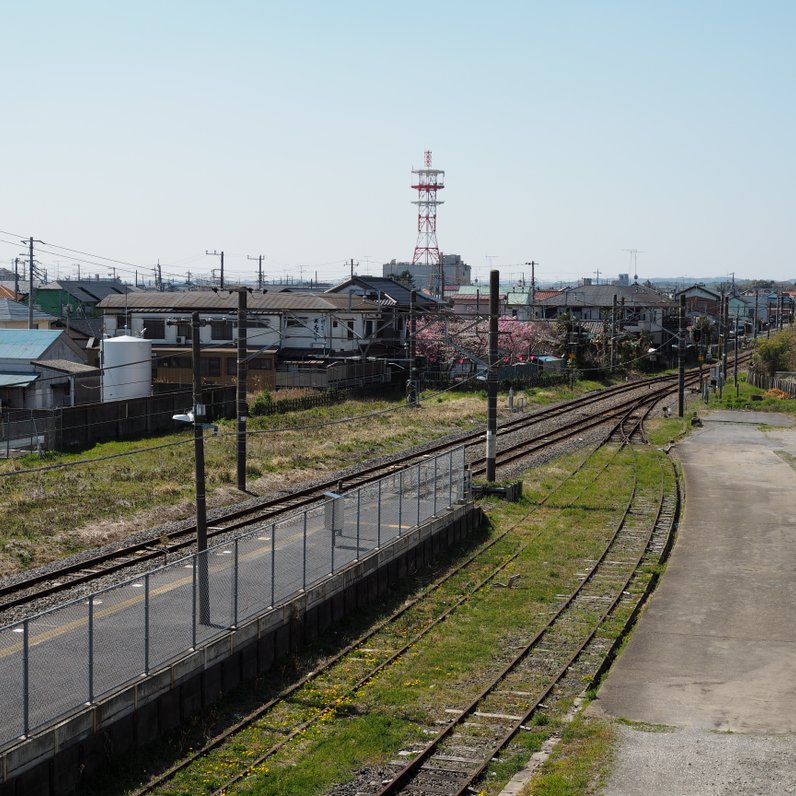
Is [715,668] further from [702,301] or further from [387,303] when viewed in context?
[702,301]

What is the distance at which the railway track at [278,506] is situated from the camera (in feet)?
57.4

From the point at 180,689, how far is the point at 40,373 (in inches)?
1160

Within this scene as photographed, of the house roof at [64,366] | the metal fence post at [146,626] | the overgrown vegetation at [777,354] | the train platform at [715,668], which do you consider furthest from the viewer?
the overgrown vegetation at [777,354]

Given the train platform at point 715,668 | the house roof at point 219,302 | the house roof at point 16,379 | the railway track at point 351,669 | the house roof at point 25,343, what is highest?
the house roof at point 219,302

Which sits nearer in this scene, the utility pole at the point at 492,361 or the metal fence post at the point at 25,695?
the metal fence post at the point at 25,695

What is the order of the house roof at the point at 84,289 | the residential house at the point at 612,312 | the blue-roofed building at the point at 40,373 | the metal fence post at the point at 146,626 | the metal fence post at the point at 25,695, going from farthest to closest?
the house roof at the point at 84,289
the residential house at the point at 612,312
the blue-roofed building at the point at 40,373
the metal fence post at the point at 146,626
the metal fence post at the point at 25,695

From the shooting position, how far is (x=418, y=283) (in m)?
174

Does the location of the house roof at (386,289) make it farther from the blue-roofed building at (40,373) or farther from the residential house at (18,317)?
the blue-roofed building at (40,373)

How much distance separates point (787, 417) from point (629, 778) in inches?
1639

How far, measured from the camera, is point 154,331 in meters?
54.5

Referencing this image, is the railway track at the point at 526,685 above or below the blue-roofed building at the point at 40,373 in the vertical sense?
below

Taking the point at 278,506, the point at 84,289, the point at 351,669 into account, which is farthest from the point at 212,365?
the point at 351,669

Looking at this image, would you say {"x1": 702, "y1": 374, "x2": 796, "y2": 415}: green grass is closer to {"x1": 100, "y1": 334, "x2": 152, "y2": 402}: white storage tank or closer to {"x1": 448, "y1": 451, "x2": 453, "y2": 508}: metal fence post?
{"x1": 100, "y1": 334, "x2": 152, "y2": 402}: white storage tank

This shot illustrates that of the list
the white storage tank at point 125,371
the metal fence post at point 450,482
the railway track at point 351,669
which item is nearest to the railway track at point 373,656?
the railway track at point 351,669
